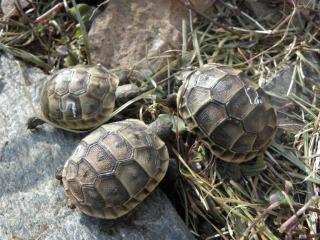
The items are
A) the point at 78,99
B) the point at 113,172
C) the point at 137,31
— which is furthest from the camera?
the point at 137,31

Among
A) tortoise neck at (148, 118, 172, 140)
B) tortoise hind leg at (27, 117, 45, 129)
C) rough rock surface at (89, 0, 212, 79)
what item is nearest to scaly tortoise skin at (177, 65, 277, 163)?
tortoise neck at (148, 118, 172, 140)

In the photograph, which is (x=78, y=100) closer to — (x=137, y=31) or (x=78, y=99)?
(x=78, y=99)

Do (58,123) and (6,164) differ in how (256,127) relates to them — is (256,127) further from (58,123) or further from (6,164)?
(6,164)

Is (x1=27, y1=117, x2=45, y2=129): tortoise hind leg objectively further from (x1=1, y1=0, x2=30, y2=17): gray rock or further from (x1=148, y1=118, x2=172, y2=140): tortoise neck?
(x1=1, y1=0, x2=30, y2=17): gray rock

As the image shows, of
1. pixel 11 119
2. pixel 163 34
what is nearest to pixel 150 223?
pixel 11 119

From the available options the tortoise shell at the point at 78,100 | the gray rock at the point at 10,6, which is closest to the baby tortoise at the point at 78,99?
the tortoise shell at the point at 78,100

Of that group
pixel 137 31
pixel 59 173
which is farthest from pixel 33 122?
pixel 137 31
